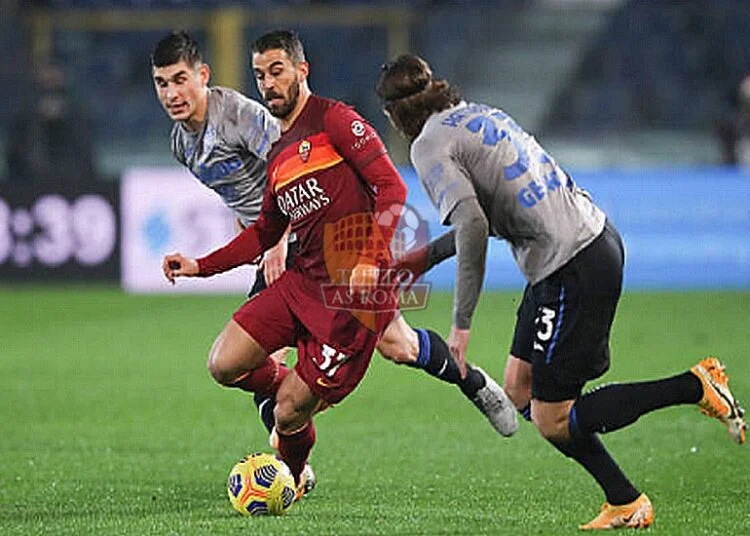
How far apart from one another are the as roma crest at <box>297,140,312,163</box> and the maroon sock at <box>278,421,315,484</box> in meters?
1.26

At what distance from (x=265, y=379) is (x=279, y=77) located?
57.8 inches

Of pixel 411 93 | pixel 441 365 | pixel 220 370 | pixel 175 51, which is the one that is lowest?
pixel 441 365

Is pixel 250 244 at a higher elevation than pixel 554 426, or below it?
higher

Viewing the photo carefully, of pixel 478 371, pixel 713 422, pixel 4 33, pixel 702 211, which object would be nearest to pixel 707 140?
pixel 702 211

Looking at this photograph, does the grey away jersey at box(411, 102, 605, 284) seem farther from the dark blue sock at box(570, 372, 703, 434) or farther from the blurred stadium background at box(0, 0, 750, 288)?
the blurred stadium background at box(0, 0, 750, 288)

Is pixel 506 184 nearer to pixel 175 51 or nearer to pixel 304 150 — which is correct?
pixel 304 150

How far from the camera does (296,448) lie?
26.1ft

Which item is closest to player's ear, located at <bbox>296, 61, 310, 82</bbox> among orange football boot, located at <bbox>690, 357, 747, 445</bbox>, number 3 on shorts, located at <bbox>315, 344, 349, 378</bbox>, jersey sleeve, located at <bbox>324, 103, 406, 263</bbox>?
jersey sleeve, located at <bbox>324, 103, 406, 263</bbox>

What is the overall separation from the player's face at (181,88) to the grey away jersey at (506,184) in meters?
1.80

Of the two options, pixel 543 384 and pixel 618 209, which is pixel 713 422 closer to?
pixel 543 384

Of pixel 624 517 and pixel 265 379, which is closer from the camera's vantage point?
pixel 624 517

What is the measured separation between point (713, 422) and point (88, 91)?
14415 mm

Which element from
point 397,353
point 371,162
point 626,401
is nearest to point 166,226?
point 397,353

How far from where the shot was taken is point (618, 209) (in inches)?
766
